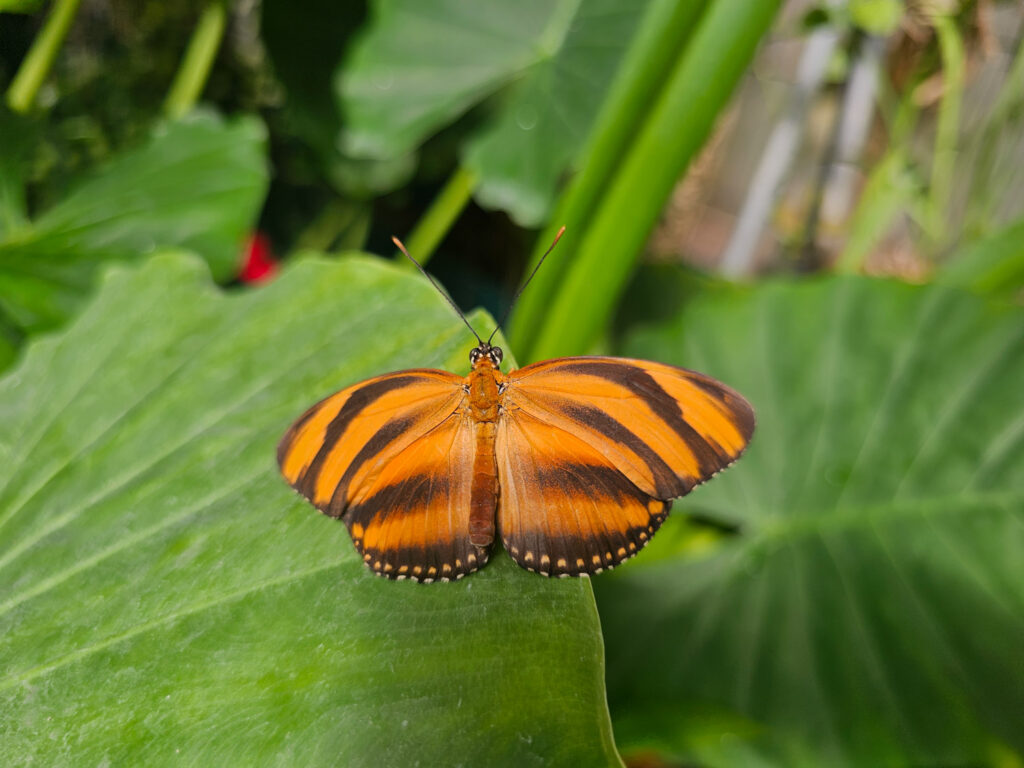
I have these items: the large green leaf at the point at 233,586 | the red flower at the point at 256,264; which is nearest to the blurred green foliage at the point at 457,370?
the large green leaf at the point at 233,586

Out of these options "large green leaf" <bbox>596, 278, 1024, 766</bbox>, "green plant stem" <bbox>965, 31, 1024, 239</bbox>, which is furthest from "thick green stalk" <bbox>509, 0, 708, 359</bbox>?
"green plant stem" <bbox>965, 31, 1024, 239</bbox>

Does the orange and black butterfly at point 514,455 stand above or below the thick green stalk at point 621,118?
below

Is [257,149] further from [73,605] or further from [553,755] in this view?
[553,755]

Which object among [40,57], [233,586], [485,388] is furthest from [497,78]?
[233,586]

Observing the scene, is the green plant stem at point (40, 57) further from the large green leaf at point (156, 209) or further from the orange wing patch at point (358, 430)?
the orange wing patch at point (358, 430)

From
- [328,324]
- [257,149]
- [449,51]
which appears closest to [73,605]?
[328,324]

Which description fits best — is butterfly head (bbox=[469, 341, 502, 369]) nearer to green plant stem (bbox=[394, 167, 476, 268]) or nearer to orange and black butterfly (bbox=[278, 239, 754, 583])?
orange and black butterfly (bbox=[278, 239, 754, 583])

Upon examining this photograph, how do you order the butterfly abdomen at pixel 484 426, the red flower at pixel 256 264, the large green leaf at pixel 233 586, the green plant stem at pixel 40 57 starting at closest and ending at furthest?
the large green leaf at pixel 233 586 → the butterfly abdomen at pixel 484 426 → the green plant stem at pixel 40 57 → the red flower at pixel 256 264
